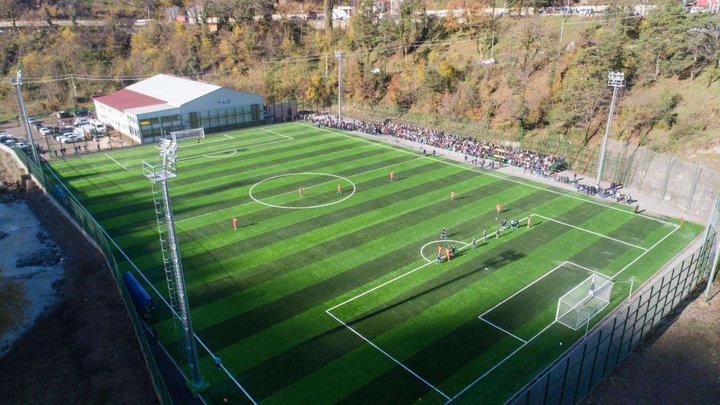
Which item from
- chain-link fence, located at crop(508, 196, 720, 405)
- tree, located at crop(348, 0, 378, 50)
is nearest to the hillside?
tree, located at crop(348, 0, 378, 50)

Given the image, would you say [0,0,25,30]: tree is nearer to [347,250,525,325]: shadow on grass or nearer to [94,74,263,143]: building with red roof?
[94,74,263,143]: building with red roof

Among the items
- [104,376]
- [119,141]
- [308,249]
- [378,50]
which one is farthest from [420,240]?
[378,50]

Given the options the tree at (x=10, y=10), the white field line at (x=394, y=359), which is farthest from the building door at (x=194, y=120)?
the tree at (x=10, y=10)

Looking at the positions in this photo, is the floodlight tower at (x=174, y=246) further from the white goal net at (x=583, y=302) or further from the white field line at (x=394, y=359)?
the white goal net at (x=583, y=302)

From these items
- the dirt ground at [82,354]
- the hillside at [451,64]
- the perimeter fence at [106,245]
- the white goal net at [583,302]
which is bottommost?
the dirt ground at [82,354]

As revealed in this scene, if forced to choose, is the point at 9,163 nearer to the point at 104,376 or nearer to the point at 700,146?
the point at 104,376

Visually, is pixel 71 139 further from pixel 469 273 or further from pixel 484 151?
pixel 469 273
